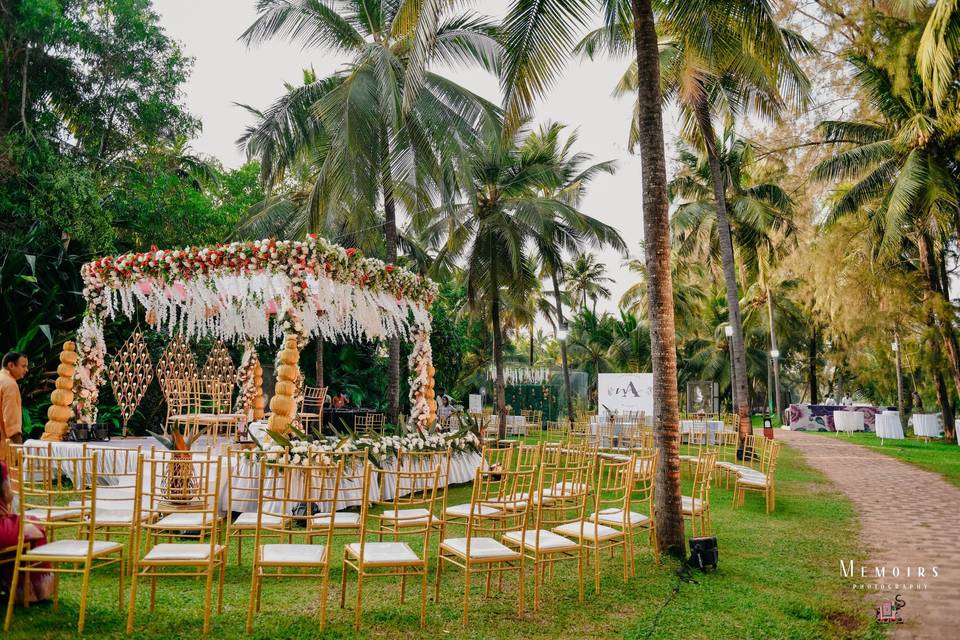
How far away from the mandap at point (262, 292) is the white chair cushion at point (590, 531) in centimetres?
383

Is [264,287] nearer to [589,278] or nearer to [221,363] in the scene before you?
[221,363]

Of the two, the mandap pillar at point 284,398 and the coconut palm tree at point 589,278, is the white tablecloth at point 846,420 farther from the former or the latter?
the mandap pillar at point 284,398

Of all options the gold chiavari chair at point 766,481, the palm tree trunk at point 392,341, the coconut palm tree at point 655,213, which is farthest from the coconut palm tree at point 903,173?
the palm tree trunk at point 392,341

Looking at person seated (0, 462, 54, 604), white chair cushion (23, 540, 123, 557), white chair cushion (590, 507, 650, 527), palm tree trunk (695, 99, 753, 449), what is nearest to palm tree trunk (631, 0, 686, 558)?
white chair cushion (590, 507, 650, 527)

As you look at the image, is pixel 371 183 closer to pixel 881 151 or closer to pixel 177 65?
pixel 177 65

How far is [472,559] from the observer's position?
4.20 metres

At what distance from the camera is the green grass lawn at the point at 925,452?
1299 centimetres

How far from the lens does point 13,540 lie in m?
4.01

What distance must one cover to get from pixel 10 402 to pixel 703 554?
6.41m

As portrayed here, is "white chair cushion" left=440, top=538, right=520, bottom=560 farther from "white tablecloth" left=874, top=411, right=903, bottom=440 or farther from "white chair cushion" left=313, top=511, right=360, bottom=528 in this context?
"white tablecloth" left=874, top=411, right=903, bottom=440

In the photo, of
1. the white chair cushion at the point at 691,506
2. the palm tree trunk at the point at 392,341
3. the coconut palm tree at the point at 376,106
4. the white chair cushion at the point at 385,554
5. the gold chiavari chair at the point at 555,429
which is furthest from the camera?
the gold chiavari chair at the point at 555,429

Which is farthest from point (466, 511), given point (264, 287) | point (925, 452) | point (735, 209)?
point (925, 452)

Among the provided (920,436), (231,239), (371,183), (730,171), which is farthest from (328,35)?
(920,436)

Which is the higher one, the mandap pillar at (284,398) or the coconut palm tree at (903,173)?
the coconut palm tree at (903,173)
